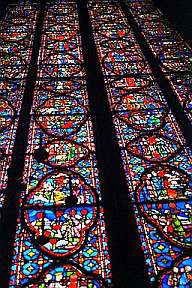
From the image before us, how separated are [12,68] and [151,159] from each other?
8.48 feet

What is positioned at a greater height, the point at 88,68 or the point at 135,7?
the point at 135,7

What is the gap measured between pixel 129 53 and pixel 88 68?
772 mm

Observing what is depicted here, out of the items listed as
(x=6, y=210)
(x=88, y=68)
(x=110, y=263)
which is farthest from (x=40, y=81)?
(x=110, y=263)

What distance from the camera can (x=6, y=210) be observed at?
3.72 meters

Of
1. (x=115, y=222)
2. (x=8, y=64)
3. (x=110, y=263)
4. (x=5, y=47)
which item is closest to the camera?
(x=110, y=263)

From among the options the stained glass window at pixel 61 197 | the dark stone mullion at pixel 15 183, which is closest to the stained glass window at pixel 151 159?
the stained glass window at pixel 61 197

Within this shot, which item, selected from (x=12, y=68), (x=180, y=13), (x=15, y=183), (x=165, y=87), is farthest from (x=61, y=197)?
(x=180, y=13)

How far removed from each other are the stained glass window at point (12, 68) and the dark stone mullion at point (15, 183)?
2.1 inches

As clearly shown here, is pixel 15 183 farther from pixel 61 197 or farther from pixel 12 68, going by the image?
pixel 12 68

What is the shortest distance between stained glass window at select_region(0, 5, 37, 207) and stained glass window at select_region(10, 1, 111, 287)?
197mm

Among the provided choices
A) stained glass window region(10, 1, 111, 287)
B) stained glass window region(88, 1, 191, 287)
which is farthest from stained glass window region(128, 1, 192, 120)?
stained glass window region(10, 1, 111, 287)

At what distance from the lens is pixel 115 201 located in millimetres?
3771

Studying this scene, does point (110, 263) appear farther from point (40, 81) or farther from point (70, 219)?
point (40, 81)

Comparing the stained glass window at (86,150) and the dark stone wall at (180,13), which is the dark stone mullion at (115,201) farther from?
the dark stone wall at (180,13)
